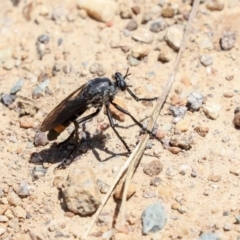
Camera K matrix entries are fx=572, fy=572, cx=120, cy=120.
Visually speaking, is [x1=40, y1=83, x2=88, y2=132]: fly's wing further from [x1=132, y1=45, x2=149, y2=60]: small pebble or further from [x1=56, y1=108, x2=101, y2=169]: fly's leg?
[x1=132, y1=45, x2=149, y2=60]: small pebble

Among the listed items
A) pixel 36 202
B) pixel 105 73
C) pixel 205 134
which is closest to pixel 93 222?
pixel 36 202

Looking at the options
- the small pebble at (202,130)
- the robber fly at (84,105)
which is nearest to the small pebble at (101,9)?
the robber fly at (84,105)

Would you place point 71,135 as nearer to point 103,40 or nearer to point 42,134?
point 42,134

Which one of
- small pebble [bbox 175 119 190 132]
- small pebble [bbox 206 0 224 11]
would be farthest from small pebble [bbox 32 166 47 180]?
small pebble [bbox 206 0 224 11]

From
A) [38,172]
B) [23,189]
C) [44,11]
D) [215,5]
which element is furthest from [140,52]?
[23,189]

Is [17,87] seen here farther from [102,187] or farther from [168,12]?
[168,12]
